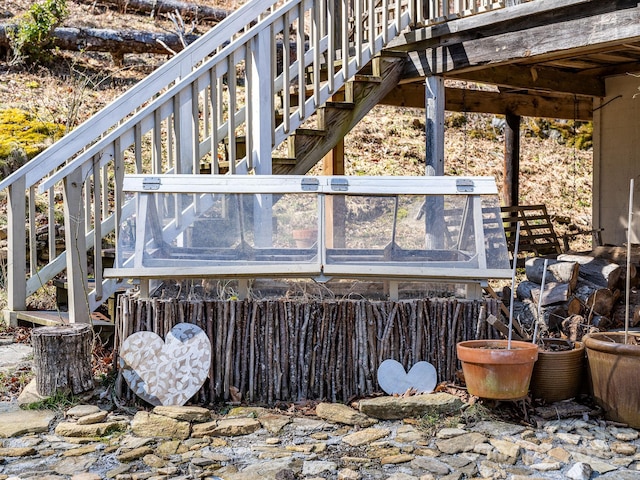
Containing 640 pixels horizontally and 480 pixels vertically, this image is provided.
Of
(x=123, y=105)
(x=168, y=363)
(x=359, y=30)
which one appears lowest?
(x=168, y=363)

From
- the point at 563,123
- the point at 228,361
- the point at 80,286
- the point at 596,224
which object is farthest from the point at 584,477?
the point at 563,123

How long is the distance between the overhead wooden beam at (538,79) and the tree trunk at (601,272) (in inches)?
94.1

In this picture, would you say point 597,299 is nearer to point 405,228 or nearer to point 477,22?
point 405,228

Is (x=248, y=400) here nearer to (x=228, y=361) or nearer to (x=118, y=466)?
(x=228, y=361)

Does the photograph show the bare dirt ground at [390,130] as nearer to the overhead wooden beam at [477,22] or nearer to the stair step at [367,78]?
the overhead wooden beam at [477,22]

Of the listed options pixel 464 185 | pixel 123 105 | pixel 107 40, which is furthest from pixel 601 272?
pixel 107 40

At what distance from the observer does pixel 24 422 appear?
4297mm

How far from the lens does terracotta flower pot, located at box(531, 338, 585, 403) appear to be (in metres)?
4.55

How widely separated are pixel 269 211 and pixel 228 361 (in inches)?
38.8

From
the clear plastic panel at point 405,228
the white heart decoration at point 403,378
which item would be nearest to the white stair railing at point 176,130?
the clear plastic panel at point 405,228

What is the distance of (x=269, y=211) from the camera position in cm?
490

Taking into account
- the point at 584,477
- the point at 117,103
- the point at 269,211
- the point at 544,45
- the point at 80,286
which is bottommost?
the point at 584,477

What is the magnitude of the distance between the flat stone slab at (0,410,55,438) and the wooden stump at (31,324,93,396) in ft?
0.67

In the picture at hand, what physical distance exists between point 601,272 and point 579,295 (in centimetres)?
38
